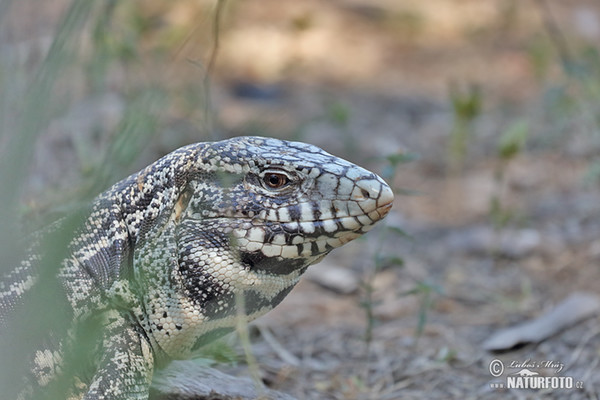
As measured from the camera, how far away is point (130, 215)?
3.29m

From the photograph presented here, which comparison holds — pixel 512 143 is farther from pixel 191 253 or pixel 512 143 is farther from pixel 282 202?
pixel 191 253

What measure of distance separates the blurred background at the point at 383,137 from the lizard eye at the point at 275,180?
33cm

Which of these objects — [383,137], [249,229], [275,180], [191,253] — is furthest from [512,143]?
[191,253]

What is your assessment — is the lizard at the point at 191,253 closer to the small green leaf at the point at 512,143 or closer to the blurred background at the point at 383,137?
the blurred background at the point at 383,137

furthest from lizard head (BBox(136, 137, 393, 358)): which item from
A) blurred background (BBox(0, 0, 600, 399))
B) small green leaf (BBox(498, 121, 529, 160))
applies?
small green leaf (BBox(498, 121, 529, 160))

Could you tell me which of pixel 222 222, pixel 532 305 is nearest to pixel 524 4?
pixel 532 305

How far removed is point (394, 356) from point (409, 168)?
4.07 m

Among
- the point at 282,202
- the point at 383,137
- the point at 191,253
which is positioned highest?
the point at 383,137

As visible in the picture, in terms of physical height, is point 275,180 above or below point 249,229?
above

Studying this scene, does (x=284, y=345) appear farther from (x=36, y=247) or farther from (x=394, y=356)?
(x=36, y=247)

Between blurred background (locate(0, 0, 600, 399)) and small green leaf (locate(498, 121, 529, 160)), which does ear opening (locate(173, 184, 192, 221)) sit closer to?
blurred background (locate(0, 0, 600, 399))

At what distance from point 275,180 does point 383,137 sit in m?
6.20

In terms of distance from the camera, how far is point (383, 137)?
932cm

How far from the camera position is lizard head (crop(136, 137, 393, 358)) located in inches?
124
